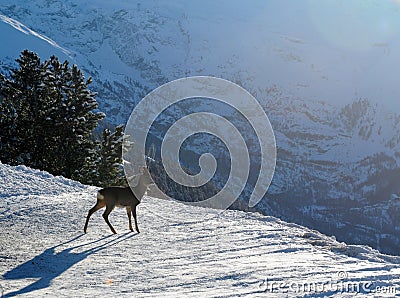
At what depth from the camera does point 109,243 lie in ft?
33.9

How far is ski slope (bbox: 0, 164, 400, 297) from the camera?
6914 millimetres

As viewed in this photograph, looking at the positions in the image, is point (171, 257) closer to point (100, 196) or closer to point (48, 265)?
point (48, 265)

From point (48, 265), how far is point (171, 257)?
2323 mm

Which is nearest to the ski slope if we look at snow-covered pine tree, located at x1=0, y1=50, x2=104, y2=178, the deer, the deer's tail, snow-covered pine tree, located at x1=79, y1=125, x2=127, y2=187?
the deer

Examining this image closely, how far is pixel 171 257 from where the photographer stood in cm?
929

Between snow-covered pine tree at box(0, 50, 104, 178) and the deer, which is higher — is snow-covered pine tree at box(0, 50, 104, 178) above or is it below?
above

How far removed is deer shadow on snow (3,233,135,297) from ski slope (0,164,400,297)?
18 mm

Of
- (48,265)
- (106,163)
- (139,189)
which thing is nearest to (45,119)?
(106,163)

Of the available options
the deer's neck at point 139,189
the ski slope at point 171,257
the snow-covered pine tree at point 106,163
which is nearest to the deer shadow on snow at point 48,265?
the ski slope at point 171,257

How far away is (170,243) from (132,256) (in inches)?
60.5

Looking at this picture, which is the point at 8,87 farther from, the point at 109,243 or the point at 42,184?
the point at 109,243

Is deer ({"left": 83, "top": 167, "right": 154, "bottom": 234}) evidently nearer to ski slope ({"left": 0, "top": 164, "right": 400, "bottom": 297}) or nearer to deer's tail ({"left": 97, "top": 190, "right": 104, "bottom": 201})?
deer's tail ({"left": 97, "top": 190, "right": 104, "bottom": 201})

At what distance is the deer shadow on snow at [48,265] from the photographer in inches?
→ 290

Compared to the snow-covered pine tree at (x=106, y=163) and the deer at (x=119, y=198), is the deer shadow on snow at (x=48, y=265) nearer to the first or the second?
the deer at (x=119, y=198)
